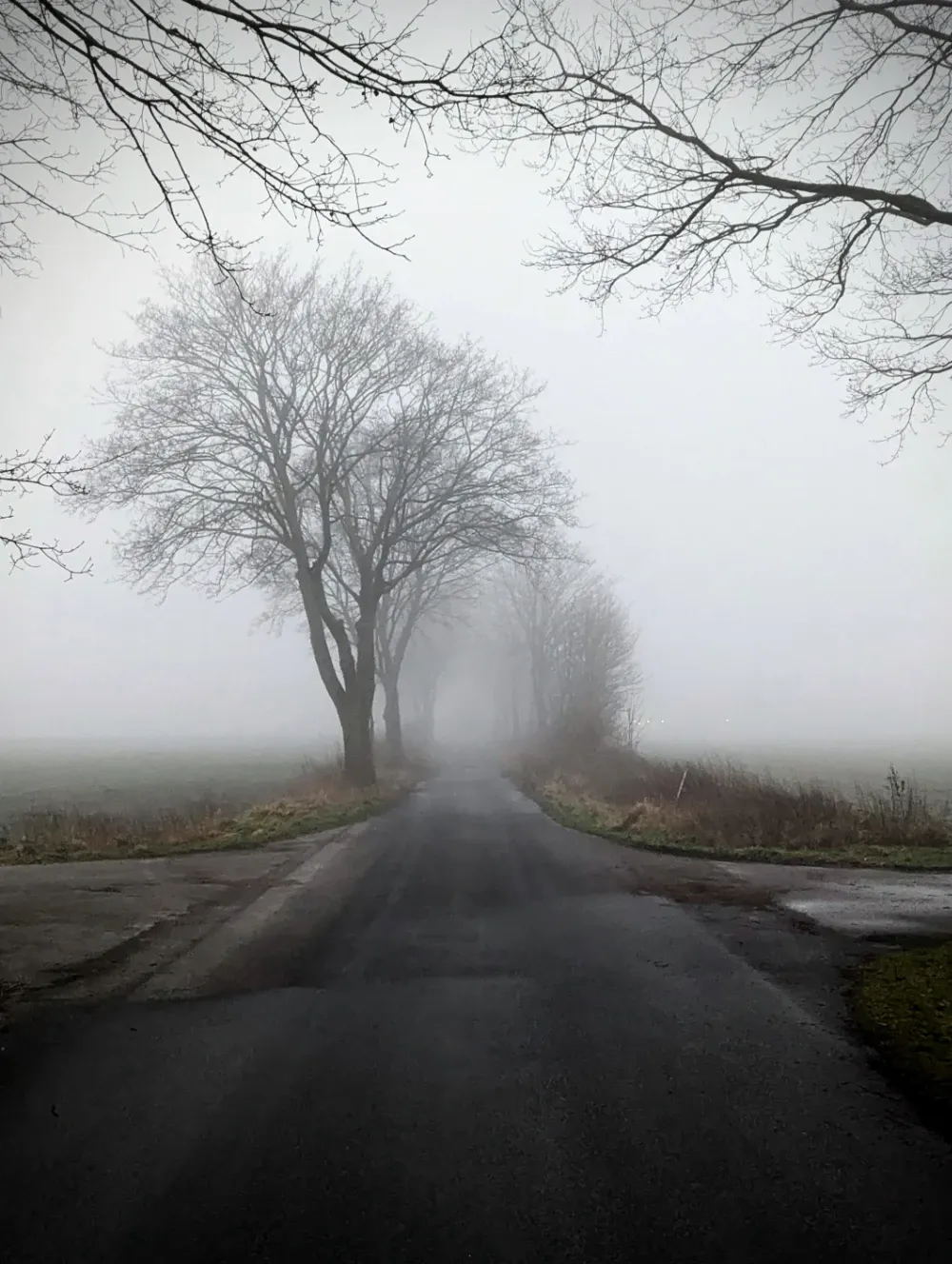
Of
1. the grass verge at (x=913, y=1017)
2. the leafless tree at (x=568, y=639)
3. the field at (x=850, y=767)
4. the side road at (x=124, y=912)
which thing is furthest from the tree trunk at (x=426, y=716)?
the grass verge at (x=913, y=1017)

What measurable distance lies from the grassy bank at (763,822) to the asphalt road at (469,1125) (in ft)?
18.2

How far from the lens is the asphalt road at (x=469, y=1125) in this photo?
2602 millimetres

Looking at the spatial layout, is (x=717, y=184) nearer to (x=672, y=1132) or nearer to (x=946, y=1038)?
(x=946, y=1038)

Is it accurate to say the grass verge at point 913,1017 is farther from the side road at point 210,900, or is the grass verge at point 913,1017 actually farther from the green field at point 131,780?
the green field at point 131,780

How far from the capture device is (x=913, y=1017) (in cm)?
425

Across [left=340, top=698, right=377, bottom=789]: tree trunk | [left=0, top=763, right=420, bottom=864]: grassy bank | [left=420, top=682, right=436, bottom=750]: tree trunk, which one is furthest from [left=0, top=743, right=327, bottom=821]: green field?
[left=420, top=682, right=436, bottom=750]: tree trunk

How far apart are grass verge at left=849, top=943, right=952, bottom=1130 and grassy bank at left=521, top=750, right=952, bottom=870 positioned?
5.02m

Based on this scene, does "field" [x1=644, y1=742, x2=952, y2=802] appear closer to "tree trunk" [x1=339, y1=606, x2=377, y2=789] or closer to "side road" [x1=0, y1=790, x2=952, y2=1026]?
"tree trunk" [x1=339, y1=606, x2=377, y2=789]

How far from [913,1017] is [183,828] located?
36.5 feet

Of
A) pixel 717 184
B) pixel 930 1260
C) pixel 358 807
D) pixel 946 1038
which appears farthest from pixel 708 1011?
pixel 358 807

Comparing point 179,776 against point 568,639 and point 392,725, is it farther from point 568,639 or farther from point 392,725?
point 568,639

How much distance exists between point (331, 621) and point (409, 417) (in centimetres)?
592

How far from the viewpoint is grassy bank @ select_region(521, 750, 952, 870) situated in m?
10.5

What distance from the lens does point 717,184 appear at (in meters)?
6.66
